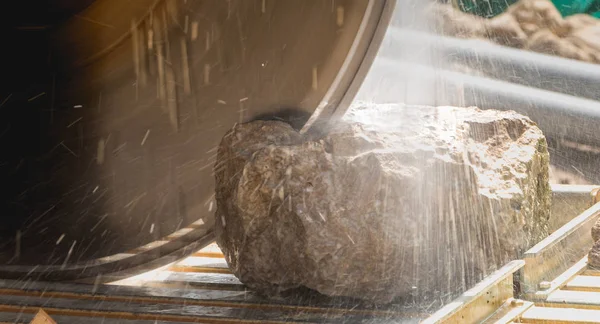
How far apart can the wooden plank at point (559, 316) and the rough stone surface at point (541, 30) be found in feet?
23.4

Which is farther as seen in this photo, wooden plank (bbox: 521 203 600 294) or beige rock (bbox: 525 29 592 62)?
beige rock (bbox: 525 29 592 62)

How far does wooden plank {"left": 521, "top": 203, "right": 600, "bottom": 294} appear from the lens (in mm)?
4859

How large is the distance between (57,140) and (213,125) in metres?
0.90

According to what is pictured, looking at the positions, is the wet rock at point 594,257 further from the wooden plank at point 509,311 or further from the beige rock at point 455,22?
the beige rock at point 455,22

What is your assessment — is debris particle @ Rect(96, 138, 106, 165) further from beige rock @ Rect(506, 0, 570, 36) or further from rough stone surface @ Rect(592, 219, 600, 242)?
beige rock @ Rect(506, 0, 570, 36)

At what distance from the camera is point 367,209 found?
14.9 feet

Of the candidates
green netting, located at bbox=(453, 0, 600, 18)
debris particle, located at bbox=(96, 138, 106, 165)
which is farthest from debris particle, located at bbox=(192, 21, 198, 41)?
green netting, located at bbox=(453, 0, 600, 18)

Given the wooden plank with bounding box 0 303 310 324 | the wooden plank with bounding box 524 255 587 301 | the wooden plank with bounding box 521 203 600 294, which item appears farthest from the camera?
the wooden plank with bounding box 521 203 600 294

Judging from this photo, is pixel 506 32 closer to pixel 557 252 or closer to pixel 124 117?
pixel 557 252

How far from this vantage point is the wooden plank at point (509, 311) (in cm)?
425

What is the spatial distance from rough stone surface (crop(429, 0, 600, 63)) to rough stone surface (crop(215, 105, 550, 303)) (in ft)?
21.6

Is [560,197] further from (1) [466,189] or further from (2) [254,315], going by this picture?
(2) [254,315]

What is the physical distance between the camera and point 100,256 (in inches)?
200

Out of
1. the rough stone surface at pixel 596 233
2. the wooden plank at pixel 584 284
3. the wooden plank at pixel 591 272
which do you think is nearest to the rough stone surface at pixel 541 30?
the rough stone surface at pixel 596 233
